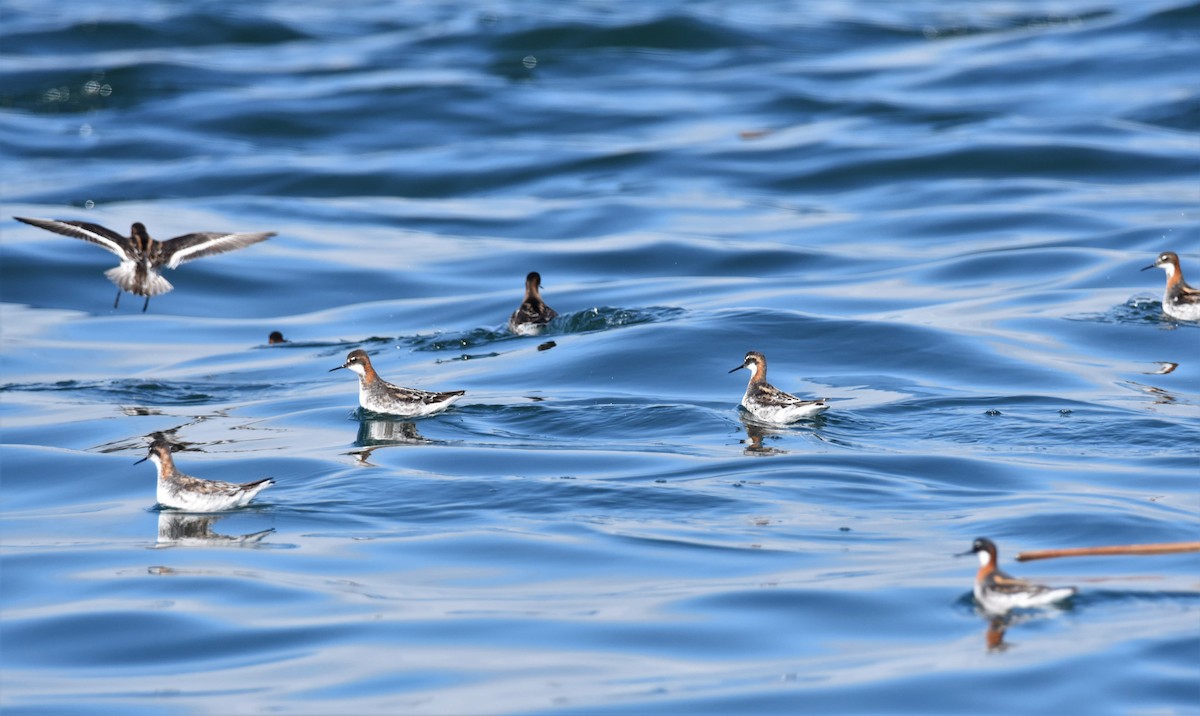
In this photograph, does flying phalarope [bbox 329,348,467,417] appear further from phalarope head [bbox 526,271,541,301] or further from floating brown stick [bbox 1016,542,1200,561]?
floating brown stick [bbox 1016,542,1200,561]

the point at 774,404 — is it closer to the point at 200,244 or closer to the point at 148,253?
the point at 200,244

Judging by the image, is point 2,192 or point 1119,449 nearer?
point 1119,449

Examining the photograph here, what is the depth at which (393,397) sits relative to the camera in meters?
16.8

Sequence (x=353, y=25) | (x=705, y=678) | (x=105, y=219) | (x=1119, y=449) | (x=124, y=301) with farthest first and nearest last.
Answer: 1. (x=353, y=25)
2. (x=105, y=219)
3. (x=124, y=301)
4. (x=1119, y=449)
5. (x=705, y=678)

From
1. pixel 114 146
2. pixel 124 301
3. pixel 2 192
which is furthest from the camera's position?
pixel 114 146

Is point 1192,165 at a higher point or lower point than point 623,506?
higher

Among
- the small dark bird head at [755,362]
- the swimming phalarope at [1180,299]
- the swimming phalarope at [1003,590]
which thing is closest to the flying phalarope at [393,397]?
the small dark bird head at [755,362]

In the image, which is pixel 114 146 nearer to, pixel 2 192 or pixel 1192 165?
pixel 2 192

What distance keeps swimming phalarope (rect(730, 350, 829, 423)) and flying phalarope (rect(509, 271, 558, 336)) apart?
5.02m

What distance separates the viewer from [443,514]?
43.6 ft

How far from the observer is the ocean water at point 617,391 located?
10117 millimetres

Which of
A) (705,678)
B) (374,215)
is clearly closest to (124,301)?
(374,215)

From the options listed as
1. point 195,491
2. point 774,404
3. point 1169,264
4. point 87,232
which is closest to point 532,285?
point 87,232

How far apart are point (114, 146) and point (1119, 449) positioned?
31854 millimetres
